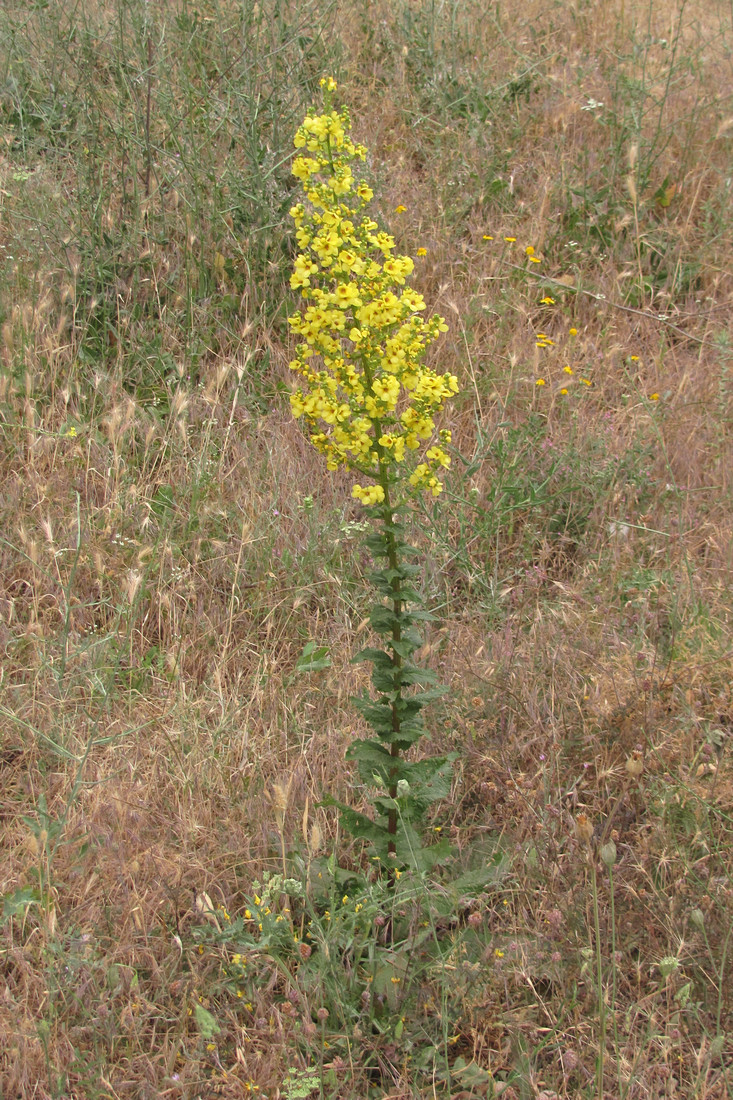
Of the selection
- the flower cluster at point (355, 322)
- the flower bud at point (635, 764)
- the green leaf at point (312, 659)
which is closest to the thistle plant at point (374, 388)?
the flower cluster at point (355, 322)

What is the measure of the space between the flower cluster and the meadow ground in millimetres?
716

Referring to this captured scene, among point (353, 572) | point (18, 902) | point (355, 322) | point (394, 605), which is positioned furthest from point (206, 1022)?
point (353, 572)

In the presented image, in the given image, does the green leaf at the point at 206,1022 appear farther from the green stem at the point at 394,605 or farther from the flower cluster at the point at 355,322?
the flower cluster at the point at 355,322

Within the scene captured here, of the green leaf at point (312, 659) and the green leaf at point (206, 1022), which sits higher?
the green leaf at point (312, 659)

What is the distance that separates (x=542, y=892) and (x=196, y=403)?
7.37 ft

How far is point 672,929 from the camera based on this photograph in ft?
5.97

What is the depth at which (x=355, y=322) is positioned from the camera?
176cm

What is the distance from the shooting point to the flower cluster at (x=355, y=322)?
167 cm

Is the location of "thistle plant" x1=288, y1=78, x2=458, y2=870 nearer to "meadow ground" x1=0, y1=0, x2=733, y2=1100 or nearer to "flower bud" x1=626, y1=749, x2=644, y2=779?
"meadow ground" x1=0, y1=0, x2=733, y2=1100

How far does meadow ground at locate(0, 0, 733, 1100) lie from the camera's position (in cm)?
174

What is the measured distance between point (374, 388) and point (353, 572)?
1.26m

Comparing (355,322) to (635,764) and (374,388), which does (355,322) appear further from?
(635,764)

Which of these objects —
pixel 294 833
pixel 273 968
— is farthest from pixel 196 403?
pixel 273 968

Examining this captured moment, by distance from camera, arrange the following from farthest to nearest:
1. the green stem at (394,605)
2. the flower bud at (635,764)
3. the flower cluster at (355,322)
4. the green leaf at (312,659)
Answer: the green leaf at (312,659) < the flower bud at (635,764) < the green stem at (394,605) < the flower cluster at (355,322)
